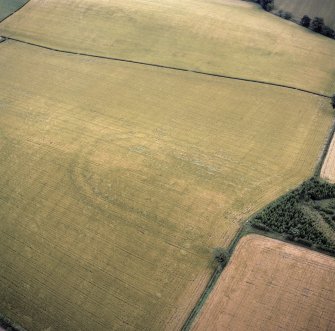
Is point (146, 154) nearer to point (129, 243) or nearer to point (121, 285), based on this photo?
point (129, 243)

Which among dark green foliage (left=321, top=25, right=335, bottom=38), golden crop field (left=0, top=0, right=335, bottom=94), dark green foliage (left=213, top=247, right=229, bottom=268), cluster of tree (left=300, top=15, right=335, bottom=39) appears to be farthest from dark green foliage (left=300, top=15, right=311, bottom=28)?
dark green foliage (left=213, top=247, right=229, bottom=268)

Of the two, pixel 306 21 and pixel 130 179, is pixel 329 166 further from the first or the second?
pixel 306 21

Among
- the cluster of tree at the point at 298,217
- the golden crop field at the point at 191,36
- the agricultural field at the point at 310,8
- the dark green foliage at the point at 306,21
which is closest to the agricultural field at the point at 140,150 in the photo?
the golden crop field at the point at 191,36

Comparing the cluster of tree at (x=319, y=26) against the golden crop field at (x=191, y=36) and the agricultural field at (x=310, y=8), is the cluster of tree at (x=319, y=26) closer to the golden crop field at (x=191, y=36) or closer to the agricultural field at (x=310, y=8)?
the agricultural field at (x=310, y=8)

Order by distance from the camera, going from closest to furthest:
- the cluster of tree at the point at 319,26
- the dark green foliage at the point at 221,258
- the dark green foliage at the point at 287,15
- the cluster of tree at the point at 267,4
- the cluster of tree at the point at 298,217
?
the dark green foliage at the point at 221,258 < the cluster of tree at the point at 298,217 < the cluster of tree at the point at 319,26 < the dark green foliage at the point at 287,15 < the cluster of tree at the point at 267,4

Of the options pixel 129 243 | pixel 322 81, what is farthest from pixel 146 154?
pixel 322 81

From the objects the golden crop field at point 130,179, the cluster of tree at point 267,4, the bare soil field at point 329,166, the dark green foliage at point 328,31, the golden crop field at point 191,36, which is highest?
the cluster of tree at point 267,4

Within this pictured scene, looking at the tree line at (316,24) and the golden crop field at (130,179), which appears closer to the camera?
the golden crop field at (130,179)
